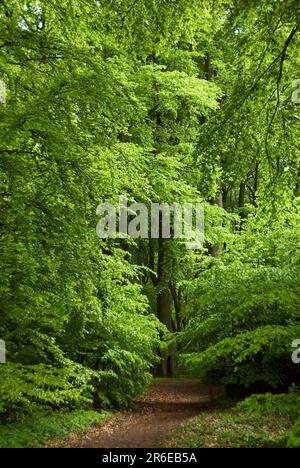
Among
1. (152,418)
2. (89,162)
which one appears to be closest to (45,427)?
(152,418)

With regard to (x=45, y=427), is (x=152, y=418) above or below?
below

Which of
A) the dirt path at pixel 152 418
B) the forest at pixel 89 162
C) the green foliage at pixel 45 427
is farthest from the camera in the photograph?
the dirt path at pixel 152 418

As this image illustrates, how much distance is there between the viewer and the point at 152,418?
11.6 m

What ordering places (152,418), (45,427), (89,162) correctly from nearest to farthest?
(89,162) → (45,427) → (152,418)

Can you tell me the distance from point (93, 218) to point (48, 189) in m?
0.90

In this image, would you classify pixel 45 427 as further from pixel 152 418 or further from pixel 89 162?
pixel 89 162

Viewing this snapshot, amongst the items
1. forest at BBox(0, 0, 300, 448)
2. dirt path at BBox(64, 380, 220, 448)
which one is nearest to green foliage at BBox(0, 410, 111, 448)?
forest at BBox(0, 0, 300, 448)

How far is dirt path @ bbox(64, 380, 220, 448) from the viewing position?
8.18 metres

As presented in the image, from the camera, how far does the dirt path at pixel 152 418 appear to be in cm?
818

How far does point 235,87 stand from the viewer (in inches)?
310

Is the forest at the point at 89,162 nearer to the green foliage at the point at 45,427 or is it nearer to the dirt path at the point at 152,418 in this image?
the green foliage at the point at 45,427

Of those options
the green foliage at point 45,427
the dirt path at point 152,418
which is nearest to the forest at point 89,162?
the green foliage at point 45,427

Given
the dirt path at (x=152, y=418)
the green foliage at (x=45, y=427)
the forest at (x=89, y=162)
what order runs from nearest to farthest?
1. the forest at (x=89, y=162)
2. the green foliage at (x=45, y=427)
3. the dirt path at (x=152, y=418)

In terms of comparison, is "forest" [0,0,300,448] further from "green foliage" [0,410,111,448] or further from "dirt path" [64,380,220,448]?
"dirt path" [64,380,220,448]
